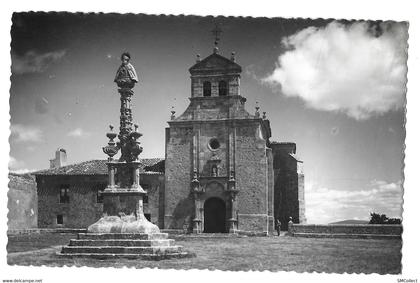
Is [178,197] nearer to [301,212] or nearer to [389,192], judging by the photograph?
[301,212]

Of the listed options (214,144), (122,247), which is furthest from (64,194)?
(122,247)

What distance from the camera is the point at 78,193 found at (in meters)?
34.6

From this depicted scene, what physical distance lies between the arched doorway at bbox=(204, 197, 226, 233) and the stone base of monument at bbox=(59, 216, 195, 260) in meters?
16.0

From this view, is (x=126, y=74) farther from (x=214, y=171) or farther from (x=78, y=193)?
(x=78, y=193)

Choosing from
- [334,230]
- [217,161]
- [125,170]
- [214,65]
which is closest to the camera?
[125,170]

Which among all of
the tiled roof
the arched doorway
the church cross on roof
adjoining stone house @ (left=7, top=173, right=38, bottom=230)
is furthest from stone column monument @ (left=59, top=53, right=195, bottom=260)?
the tiled roof

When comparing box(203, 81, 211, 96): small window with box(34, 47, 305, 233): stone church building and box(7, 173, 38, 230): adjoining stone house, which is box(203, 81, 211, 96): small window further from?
box(7, 173, 38, 230): adjoining stone house

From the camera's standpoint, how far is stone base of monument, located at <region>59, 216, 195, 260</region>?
13.8 m

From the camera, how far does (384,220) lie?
16.5m

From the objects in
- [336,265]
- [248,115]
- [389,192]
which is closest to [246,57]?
[389,192]

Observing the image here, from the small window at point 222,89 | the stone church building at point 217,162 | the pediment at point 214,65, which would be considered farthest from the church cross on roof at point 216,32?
the small window at point 222,89

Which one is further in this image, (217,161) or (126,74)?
(217,161)

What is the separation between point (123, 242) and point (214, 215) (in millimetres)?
17232

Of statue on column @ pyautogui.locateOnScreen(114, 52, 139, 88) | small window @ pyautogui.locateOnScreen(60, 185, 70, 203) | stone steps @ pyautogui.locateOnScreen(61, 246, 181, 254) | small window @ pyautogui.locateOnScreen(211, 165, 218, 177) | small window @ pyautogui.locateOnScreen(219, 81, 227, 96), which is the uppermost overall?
small window @ pyautogui.locateOnScreen(219, 81, 227, 96)
